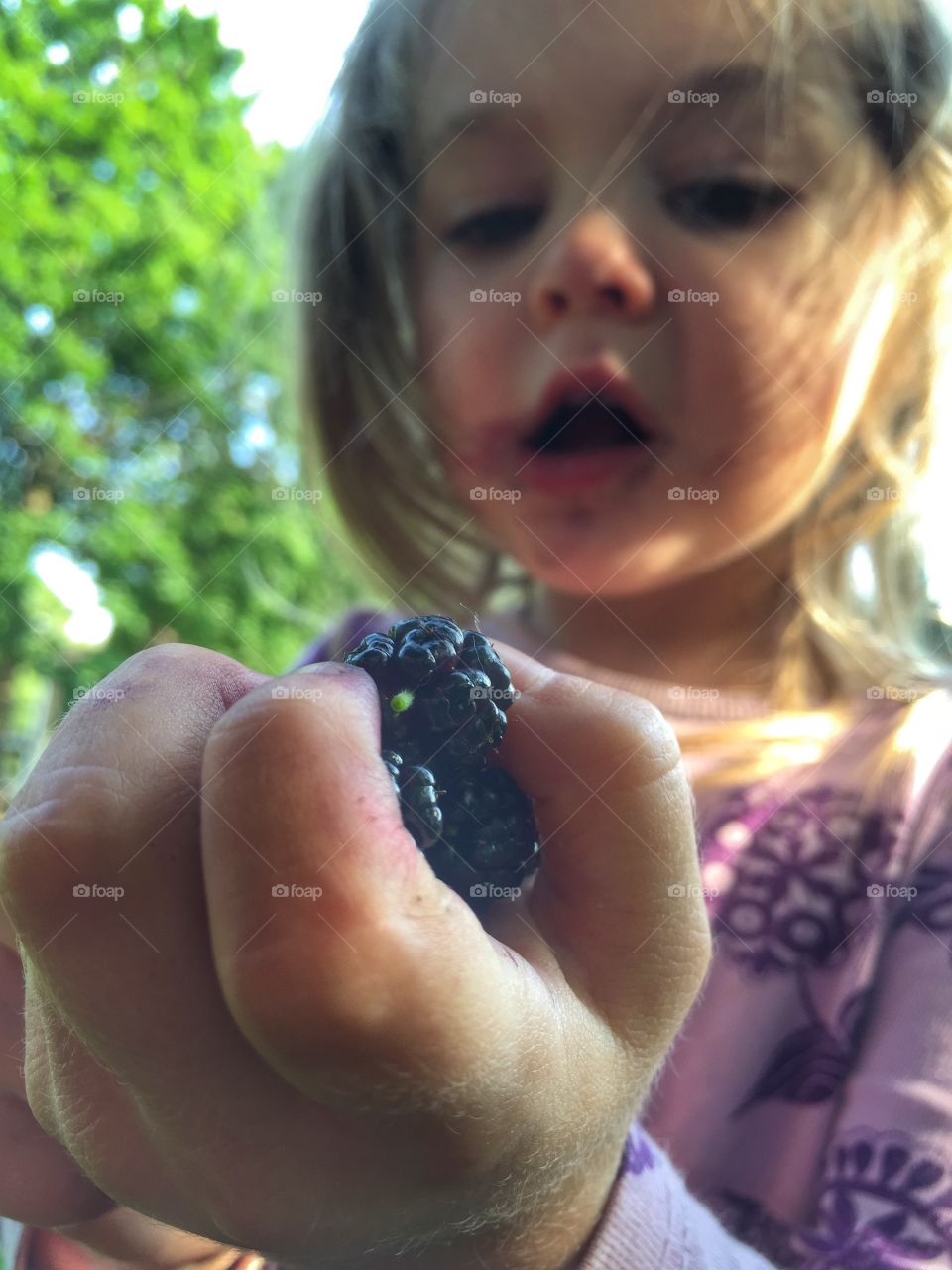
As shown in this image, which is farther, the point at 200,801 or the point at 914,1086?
the point at 914,1086

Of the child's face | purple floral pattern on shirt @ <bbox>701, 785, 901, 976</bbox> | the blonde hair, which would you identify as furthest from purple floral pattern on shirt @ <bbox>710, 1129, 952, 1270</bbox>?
the child's face

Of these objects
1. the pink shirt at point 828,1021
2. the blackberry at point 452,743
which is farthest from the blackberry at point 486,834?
the pink shirt at point 828,1021

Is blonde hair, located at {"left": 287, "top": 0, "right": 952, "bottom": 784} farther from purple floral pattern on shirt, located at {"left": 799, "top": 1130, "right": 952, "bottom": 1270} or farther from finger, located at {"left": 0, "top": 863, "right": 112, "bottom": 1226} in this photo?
finger, located at {"left": 0, "top": 863, "right": 112, "bottom": 1226}

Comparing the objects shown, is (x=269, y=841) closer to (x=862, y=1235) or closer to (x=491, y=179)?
(x=862, y=1235)

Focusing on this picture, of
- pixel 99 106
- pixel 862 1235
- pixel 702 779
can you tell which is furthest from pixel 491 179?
pixel 99 106

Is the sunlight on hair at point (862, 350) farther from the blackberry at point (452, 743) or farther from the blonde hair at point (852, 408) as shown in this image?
the blackberry at point (452, 743)

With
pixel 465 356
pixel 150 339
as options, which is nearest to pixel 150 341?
pixel 150 339
